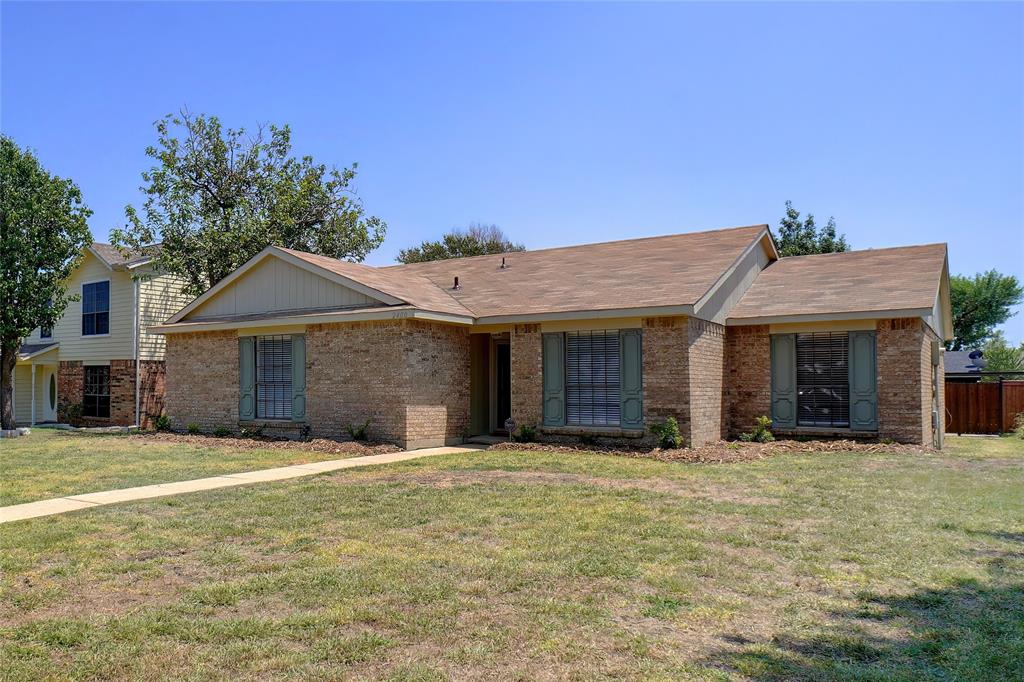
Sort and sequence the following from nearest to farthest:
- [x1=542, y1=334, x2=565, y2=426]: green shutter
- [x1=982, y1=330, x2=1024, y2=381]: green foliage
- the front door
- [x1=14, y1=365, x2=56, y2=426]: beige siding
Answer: [x1=542, y1=334, x2=565, y2=426]: green shutter → the front door → [x1=14, y1=365, x2=56, y2=426]: beige siding → [x1=982, y1=330, x2=1024, y2=381]: green foliage

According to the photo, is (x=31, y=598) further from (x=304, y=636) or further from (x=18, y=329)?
(x=18, y=329)

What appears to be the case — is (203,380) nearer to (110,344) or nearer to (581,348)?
(110,344)

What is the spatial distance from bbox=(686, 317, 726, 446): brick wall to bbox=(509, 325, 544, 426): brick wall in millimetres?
3085

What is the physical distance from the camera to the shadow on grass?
13.6ft

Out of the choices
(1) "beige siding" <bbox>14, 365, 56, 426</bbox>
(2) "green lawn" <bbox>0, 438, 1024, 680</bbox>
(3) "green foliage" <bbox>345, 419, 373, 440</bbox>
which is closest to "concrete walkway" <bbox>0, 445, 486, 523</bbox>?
(2) "green lawn" <bbox>0, 438, 1024, 680</bbox>

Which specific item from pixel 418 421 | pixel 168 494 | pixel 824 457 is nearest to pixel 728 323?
pixel 824 457

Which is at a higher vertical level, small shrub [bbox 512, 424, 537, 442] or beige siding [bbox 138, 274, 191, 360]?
beige siding [bbox 138, 274, 191, 360]

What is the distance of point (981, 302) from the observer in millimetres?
52969

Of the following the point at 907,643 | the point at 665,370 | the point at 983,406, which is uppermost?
the point at 665,370

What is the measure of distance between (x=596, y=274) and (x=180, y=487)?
10.7m

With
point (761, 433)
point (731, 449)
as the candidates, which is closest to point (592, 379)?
point (731, 449)

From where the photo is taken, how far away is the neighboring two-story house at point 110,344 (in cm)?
2405

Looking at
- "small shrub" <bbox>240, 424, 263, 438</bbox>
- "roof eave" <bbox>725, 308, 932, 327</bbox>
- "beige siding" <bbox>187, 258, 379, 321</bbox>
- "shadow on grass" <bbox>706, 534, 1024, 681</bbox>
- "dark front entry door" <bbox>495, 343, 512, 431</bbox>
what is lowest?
"shadow on grass" <bbox>706, 534, 1024, 681</bbox>

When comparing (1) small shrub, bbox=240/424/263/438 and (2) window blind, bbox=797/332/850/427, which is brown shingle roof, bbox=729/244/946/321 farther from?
(1) small shrub, bbox=240/424/263/438
